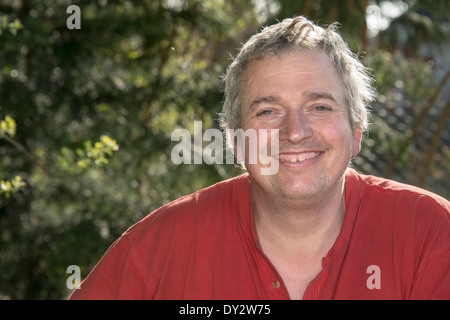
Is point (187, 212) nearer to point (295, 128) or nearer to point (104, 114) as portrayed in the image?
point (295, 128)

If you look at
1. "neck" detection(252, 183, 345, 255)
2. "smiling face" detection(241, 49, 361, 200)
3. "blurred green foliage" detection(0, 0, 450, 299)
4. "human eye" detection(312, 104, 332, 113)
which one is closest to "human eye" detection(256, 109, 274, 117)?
"smiling face" detection(241, 49, 361, 200)

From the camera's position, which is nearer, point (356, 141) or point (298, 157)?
point (298, 157)

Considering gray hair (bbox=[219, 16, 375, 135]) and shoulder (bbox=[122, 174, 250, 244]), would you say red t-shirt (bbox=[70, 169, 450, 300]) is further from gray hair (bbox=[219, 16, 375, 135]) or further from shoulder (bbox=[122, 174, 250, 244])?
gray hair (bbox=[219, 16, 375, 135])

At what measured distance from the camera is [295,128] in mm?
2059

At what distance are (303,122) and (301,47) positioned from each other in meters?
0.23

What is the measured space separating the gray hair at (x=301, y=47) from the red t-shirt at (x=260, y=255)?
0.83 feet

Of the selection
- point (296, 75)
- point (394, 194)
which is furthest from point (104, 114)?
point (394, 194)

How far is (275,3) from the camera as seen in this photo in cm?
392

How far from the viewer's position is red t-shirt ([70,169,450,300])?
1917mm

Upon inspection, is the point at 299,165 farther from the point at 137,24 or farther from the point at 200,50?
the point at 200,50

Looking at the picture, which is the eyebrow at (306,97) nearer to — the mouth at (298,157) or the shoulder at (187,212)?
the mouth at (298,157)

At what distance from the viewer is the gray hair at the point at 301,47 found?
2139mm

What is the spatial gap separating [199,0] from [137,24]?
0.44 m
